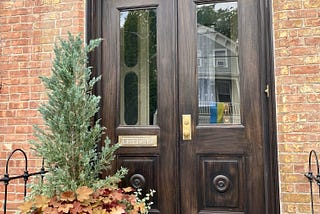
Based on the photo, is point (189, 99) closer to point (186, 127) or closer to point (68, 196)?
point (186, 127)

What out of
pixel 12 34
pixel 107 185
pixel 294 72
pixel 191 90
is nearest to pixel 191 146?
pixel 191 90

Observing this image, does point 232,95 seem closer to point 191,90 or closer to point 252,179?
point 191,90

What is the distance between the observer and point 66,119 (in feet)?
6.64

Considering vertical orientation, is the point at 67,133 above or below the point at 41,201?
above

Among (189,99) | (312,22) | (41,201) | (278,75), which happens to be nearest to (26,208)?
(41,201)

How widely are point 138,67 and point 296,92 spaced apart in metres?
1.31

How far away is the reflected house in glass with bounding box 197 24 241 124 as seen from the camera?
8.63ft

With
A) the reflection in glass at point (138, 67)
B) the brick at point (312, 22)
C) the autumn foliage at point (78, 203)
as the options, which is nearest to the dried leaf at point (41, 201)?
the autumn foliage at point (78, 203)

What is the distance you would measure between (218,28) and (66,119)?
148 centimetres

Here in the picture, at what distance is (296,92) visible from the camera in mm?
2383

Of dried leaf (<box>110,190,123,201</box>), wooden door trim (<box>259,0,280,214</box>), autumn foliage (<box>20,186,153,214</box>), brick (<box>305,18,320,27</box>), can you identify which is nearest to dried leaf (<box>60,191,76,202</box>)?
autumn foliage (<box>20,186,153,214</box>)

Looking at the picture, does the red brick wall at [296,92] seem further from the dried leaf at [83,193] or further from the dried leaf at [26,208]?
the dried leaf at [26,208]

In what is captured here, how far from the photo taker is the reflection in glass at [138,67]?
277 centimetres

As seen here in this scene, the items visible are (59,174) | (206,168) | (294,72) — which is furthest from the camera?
(206,168)
